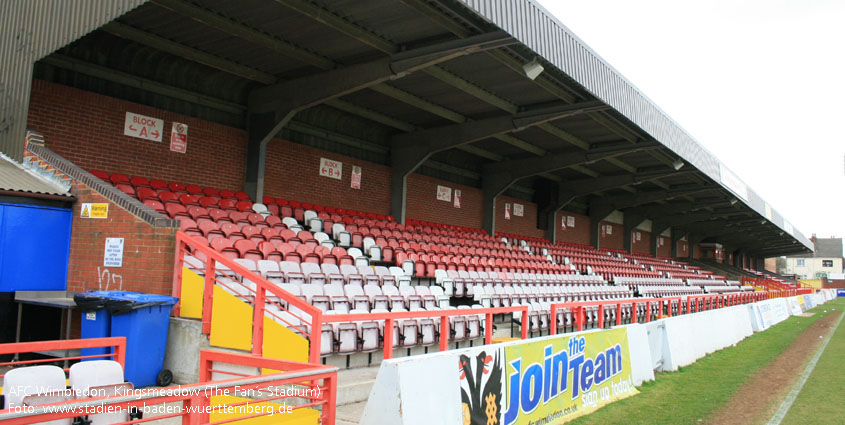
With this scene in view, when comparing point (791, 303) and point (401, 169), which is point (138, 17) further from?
point (791, 303)

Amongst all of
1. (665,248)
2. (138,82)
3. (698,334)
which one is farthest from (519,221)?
(665,248)

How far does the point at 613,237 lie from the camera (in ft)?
119

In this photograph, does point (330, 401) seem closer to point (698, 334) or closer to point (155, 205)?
point (155, 205)

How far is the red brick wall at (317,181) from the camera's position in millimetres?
15578

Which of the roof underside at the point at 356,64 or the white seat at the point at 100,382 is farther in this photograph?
the roof underside at the point at 356,64

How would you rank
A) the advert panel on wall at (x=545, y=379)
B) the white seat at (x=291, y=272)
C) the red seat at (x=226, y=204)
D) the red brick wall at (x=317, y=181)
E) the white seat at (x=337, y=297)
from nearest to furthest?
the advert panel on wall at (x=545, y=379) < the white seat at (x=337, y=297) < the white seat at (x=291, y=272) < the red seat at (x=226, y=204) < the red brick wall at (x=317, y=181)

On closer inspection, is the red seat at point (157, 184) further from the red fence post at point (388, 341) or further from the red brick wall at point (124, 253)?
the red fence post at point (388, 341)

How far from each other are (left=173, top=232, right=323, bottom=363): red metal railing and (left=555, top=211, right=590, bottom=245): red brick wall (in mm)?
23510

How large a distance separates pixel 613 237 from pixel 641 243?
532cm

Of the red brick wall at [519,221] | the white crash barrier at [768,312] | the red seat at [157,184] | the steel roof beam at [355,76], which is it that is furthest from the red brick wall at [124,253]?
the red brick wall at [519,221]

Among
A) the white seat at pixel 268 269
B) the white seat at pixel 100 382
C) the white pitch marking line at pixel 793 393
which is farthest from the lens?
the white seat at pixel 268 269

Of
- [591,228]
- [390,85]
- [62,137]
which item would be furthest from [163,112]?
[591,228]

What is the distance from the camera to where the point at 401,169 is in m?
19.3

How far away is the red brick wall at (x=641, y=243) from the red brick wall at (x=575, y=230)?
6.64 metres
